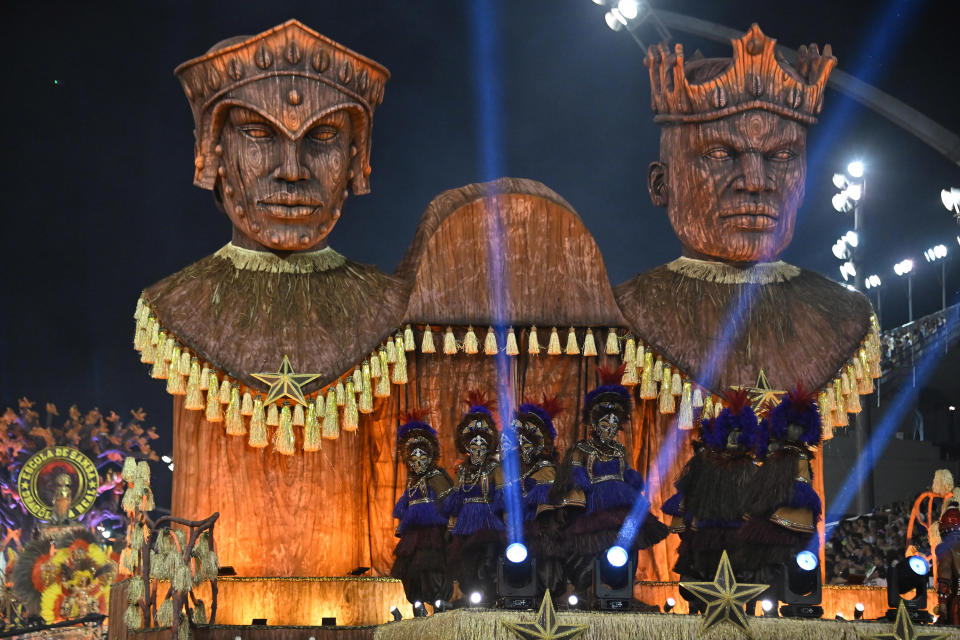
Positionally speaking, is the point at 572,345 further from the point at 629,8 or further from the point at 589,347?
the point at 629,8

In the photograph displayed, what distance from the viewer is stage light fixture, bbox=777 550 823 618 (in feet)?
27.2

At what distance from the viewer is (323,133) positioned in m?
10.3

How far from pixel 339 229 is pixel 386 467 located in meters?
5.12

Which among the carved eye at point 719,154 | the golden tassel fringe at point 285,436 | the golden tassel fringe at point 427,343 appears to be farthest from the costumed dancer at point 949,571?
the golden tassel fringe at point 285,436

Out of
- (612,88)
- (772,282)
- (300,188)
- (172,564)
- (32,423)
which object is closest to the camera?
(172,564)

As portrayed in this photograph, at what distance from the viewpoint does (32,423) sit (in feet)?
53.2

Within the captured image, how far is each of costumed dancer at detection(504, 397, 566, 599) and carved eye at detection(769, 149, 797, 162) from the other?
3002 millimetres

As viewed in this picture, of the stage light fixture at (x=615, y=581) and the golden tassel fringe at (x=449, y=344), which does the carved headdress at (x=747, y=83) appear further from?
the stage light fixture at (x=615, y=581)

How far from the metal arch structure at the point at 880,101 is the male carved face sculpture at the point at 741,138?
2.14 feet

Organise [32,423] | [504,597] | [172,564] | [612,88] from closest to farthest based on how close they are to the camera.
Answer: [504,597] < [172,564] < [612,88] < [32,423]

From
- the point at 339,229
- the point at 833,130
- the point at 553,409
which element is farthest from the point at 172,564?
the point at 833,130

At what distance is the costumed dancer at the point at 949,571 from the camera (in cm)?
872

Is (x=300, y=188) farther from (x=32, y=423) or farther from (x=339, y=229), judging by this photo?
(x=32, y=423)

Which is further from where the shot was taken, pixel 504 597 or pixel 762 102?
pixel 762 102
